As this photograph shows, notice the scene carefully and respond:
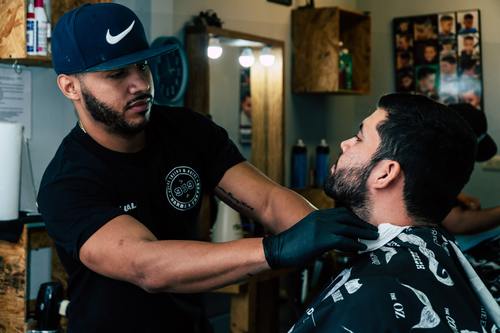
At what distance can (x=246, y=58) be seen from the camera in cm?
432

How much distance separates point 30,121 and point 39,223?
2.20 feet

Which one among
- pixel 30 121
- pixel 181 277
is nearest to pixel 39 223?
pixel 30 121

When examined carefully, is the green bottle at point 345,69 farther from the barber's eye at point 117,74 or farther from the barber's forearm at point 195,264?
the barber's forearm at point 195,264

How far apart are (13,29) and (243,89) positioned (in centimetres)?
170

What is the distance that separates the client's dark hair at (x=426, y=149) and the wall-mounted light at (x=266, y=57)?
2.78m

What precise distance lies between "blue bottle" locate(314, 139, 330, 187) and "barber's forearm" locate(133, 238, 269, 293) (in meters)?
3.41

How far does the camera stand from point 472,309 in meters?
1.61

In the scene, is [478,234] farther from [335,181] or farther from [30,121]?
[30,121]

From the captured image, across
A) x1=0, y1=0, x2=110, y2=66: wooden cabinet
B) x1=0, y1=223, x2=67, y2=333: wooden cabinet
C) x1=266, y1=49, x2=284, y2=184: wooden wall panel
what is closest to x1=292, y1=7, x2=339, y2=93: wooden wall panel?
x1=266, y1=49, x2=284, y2=184: wooden wall panel

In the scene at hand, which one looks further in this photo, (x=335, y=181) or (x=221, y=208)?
(x=221, y=208)

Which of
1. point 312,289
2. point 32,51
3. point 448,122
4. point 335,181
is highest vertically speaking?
point 32,51

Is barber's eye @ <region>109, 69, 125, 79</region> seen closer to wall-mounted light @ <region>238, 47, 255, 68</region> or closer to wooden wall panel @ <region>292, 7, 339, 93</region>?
wall-mounted light @ <region>238, 47, 255, 68</region>

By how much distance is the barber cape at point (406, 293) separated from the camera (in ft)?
4.88

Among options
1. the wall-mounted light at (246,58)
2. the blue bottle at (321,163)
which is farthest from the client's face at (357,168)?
the blue bottle at (321,163)
